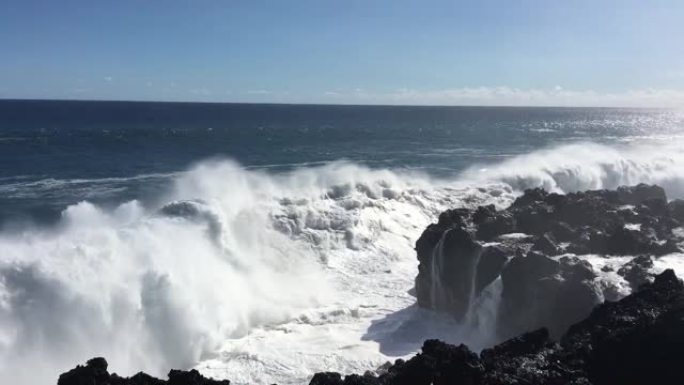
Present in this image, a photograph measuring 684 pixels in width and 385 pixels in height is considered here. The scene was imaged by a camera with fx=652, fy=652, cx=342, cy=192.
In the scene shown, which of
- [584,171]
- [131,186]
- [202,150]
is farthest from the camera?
[202,150]

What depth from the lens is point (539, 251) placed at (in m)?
19.0

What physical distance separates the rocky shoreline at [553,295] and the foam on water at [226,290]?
0.99 meters

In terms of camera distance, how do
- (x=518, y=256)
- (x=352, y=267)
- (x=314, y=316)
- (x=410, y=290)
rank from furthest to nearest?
(x=352, y=267), (x=410, y=290), (x=314, y=316), (x=518, y=256)

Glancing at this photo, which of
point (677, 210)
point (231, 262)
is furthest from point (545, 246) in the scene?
point (231, 262)

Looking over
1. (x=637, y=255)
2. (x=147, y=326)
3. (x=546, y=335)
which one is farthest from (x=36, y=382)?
(x=637, y=255)

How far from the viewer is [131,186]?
132 ft

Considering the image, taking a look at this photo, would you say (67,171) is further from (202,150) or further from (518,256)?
(518,256)

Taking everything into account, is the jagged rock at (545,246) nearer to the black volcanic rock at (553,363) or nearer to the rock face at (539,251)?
the rock face at (539,251)

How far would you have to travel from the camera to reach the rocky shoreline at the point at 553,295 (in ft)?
39.8

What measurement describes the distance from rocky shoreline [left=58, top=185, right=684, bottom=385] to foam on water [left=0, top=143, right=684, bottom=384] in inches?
38.8

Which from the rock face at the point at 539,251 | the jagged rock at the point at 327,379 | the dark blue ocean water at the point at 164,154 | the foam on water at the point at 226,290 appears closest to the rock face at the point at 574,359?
the jagged rock at the point at 327,379

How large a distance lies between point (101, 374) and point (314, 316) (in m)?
9.48

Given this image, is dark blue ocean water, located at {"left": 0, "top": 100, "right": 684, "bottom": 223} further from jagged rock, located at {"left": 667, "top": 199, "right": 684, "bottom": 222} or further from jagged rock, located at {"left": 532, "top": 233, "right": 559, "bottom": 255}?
jagged rock, located at {"left": 667, "top": 199, "right": 684, "bottom": 222}

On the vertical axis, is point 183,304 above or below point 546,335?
below
